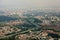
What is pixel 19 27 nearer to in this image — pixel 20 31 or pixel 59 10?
pixel 20 31

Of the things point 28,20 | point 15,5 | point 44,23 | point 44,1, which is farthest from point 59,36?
point 15,5

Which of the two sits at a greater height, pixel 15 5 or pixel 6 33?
pixel 15 5

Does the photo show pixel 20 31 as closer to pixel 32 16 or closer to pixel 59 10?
pixel 32 16

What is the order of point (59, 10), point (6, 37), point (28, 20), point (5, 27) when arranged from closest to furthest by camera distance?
point (6, 37)
point (5, 27)
point (28, 20)
point (59, 10)

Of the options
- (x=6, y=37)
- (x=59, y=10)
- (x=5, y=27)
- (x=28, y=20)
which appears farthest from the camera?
(x=59, y=10)

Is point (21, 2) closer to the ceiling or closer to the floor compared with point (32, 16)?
closer to the ceiling

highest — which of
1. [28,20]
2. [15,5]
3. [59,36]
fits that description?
[15,5]

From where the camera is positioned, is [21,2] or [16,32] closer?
[16,32]

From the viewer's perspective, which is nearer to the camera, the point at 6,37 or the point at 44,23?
the point at 6,37

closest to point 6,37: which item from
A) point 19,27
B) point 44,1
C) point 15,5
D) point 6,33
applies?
point 6,33
